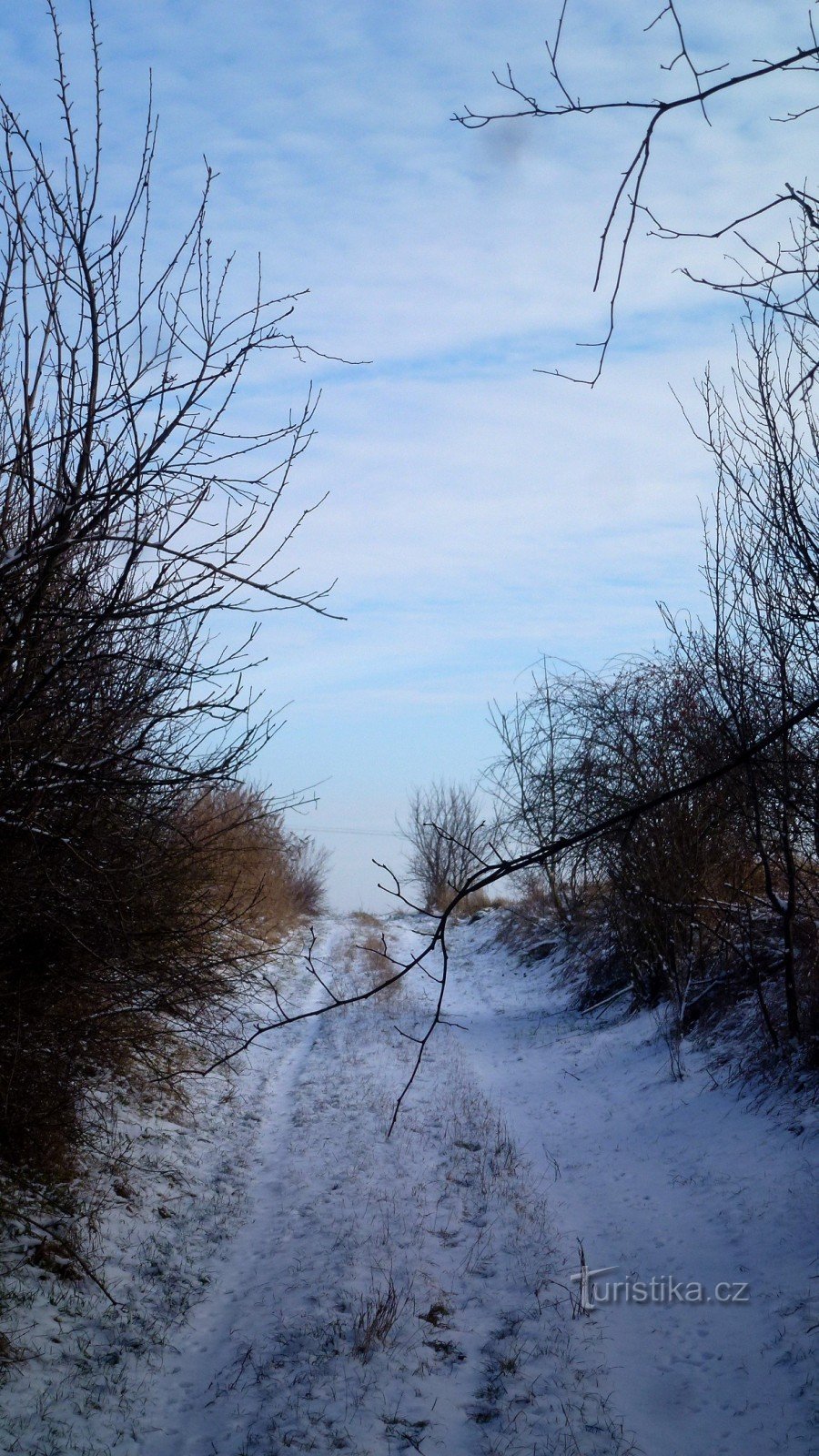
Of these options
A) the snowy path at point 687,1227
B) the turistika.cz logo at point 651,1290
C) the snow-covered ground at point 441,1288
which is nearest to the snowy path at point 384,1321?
the snow-covered ground at point 441,1288

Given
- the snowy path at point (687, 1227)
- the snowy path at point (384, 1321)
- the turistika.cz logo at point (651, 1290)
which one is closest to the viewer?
the snowy path at point (384, 1321)

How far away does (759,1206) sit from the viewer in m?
5.36

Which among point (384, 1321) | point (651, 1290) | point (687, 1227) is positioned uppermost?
point (687, 1227)

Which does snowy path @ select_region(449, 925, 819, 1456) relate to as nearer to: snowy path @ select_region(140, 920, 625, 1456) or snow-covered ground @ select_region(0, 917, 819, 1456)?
snow-covered ground @ select_region(0, 917, 819, 1456)

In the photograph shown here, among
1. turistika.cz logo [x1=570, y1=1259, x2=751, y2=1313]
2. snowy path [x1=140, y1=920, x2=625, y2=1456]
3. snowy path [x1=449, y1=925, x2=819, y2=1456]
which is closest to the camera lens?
snowy path [x1=140, y1=920, x2=625, y2=1456]

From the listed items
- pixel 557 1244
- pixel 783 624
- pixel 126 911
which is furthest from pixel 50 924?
pixel 783 624

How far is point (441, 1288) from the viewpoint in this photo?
502cm

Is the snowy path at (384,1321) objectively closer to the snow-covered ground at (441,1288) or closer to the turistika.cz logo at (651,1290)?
the snow-covered ground at (441,1288)

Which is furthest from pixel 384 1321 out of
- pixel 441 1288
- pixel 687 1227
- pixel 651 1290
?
pixel 687 1227

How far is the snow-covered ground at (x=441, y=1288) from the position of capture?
3.79 meters

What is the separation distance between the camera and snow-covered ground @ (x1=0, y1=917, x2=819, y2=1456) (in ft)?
12.4

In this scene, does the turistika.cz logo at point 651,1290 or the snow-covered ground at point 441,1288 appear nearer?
the snow-covered ground at point 441,1288

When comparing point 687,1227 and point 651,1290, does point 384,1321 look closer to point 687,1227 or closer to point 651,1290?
point 651,1290

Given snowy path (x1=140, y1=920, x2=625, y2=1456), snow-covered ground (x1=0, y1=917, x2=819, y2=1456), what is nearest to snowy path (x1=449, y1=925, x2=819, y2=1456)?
snow-covered ground (x1=0, y1=917, x2=819, y2=1456)
